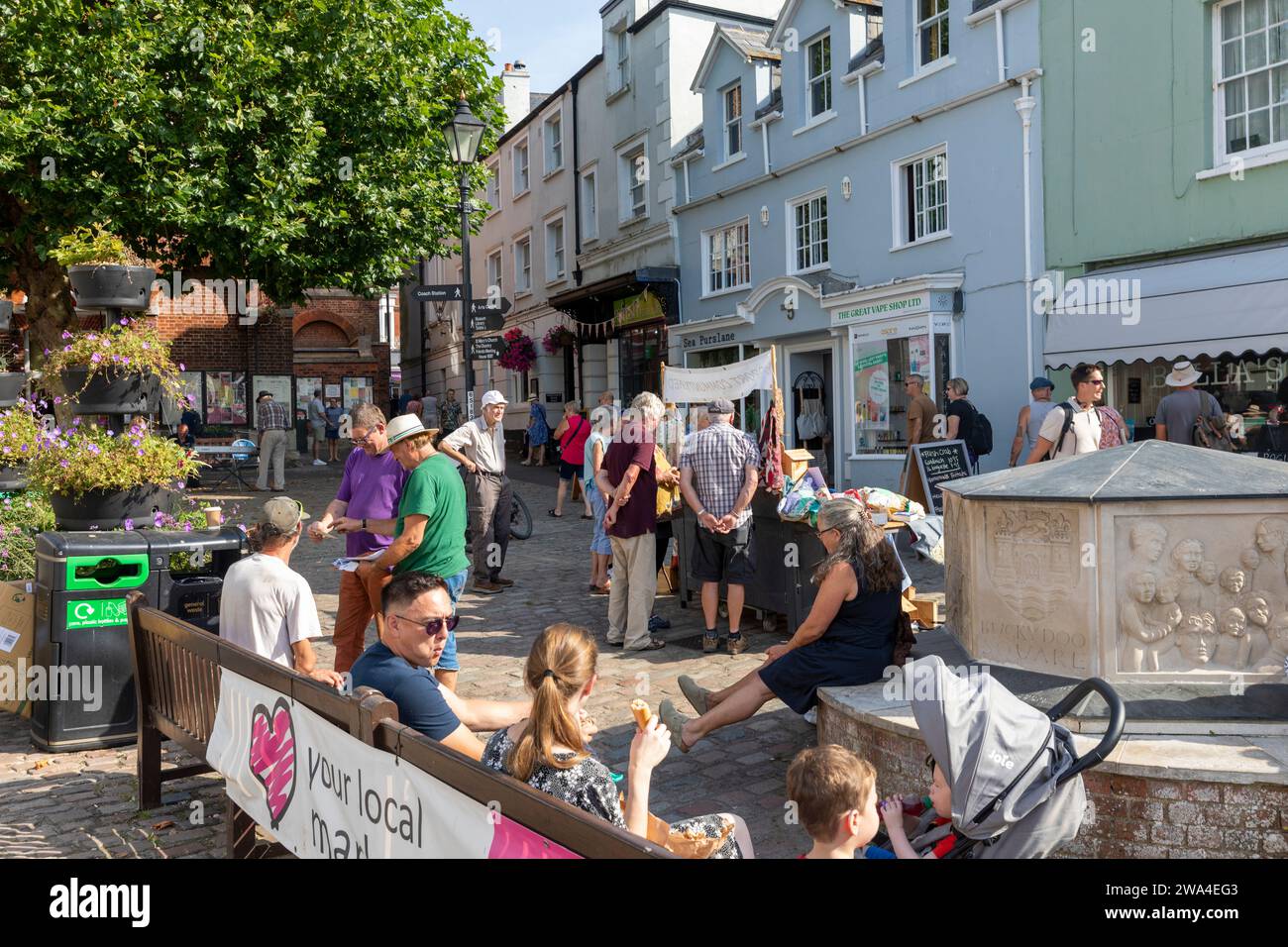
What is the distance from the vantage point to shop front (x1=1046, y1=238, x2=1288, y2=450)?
1212 cm

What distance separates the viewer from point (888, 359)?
1766 centimetres

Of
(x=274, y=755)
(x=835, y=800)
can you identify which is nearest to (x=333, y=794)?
(x=274, y=755)

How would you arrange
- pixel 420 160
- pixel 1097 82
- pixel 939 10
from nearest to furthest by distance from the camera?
pixel 1097 82 → pixel 939 10 → pixel 420 160

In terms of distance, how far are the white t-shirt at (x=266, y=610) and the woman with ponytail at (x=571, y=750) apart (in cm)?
225

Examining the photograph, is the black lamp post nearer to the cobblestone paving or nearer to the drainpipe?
the cobblestone paving

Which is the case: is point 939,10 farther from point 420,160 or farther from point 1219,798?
point 1219,798

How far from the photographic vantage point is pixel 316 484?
23.3 m

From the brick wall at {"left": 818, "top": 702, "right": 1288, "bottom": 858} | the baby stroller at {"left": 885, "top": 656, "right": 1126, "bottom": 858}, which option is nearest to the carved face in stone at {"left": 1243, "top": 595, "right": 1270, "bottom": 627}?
the brick wall at {"left": 818, "top": 702, "right": 1288, "bottom": 858}

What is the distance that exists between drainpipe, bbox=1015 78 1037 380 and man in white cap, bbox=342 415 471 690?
11066mm

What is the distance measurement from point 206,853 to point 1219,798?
4212mm

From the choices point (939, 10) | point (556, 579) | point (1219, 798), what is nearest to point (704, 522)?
point (556, 579)

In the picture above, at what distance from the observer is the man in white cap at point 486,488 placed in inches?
439

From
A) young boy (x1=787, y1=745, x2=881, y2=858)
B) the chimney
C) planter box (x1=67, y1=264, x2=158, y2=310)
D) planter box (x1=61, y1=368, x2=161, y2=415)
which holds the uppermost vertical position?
the chimney
